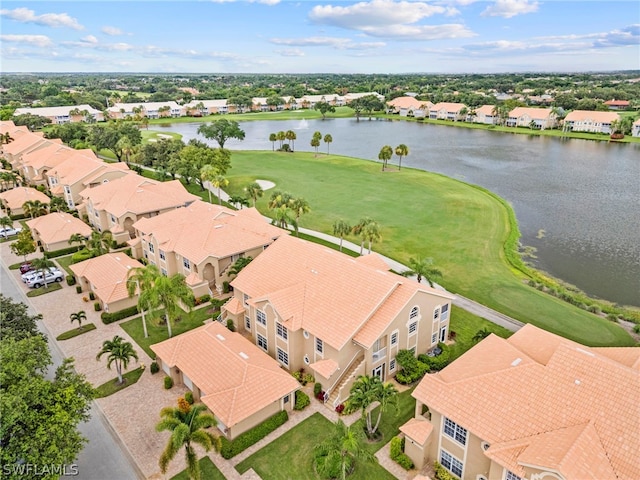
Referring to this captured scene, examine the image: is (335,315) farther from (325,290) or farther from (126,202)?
(126,202)

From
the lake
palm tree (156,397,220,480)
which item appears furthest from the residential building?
palm tree (156,397,220,480)

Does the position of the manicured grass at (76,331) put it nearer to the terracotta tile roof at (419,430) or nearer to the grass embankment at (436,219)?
→ the terracotta tile roof at (419,430)

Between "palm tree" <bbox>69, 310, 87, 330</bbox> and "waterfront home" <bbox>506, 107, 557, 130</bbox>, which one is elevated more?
"waterfront home" <bbox>506, 107, 557, 130</bbox>

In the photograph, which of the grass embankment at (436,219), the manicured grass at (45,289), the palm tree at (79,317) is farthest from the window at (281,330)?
the manicured grass at (45,289)

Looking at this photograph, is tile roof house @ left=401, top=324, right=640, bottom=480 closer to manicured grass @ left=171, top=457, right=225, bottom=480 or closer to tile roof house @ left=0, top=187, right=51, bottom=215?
manicured grass @ left=171, top=457, right=225, bottom=480

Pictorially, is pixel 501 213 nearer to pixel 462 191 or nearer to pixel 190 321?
pixel 462 191

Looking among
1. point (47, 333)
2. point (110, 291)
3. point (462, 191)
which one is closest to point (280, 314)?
point (110, 291)

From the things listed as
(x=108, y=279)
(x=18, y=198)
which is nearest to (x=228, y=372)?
(x=108, y=279)
